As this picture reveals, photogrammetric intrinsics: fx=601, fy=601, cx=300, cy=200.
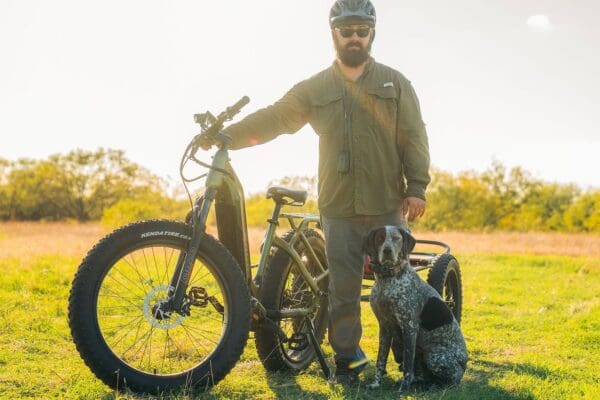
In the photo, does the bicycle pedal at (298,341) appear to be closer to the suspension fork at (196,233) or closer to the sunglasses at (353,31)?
the suspension fork at (196,233)

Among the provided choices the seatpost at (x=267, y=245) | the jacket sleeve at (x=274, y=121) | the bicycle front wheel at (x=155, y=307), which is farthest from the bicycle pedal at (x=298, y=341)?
the jacket sleeve at (x=274, y=121)

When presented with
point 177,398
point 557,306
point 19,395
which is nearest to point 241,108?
point 177,398

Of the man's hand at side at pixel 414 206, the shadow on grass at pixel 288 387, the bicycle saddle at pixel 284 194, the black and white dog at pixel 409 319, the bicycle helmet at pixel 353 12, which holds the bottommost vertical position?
the shadow on grass at pixel 288 387

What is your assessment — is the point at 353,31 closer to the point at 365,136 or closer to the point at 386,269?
the point at 365,136

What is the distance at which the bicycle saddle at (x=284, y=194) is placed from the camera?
4379 mm

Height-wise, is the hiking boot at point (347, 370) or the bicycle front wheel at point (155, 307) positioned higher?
the bicycle front wheel at point (155, 307)

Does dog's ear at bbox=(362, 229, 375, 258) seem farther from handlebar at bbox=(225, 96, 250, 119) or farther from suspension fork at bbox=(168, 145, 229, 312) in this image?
handlebar at bbox=(225, 96, 250, 119)

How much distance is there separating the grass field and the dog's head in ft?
2.94

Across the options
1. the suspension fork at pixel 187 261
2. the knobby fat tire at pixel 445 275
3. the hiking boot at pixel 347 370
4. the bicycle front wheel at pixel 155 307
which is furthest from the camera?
the knobby fat tire at pixel 445 275

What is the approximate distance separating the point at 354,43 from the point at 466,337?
11.9 feet

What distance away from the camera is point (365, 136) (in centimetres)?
415

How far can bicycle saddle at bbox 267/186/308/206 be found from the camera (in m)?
4.38

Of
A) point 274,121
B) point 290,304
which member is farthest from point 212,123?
point 290,304

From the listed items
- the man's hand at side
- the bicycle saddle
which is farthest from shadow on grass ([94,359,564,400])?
the bicycle saddle
